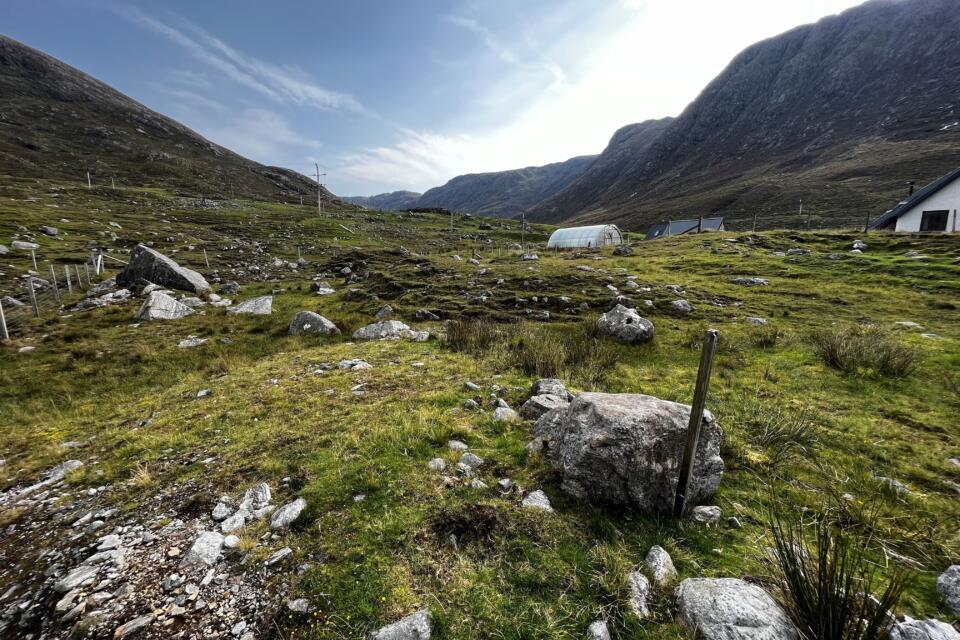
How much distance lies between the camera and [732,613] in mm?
3260

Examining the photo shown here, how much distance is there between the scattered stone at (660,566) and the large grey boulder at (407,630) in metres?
2.51

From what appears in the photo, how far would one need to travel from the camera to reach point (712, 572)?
403cm

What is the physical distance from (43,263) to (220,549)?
34.7 metres

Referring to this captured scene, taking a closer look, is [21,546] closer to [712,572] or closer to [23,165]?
[712,572]

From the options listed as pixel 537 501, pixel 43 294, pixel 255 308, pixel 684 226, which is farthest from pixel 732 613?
pixel 684 226

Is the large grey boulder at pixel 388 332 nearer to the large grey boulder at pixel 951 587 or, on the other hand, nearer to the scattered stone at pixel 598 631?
the scattered stone at pixel 598 631

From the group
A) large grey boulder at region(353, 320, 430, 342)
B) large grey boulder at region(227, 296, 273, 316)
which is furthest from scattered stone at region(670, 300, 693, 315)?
large grey boulder at region(227, 296, 273, 316)

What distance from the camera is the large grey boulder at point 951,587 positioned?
3.58 meters

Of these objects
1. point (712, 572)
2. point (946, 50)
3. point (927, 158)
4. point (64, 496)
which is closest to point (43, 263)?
point (64, 496)

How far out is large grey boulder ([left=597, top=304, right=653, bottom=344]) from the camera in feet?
44.2

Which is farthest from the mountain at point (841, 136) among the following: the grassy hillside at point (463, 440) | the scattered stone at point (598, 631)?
the scattered stone at point (598, 631)

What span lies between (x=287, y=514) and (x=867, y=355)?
1495 cm

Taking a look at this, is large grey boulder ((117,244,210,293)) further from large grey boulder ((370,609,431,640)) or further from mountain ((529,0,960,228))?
mountain ((529,0,960,228))

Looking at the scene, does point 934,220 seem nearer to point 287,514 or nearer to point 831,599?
point 831,599
